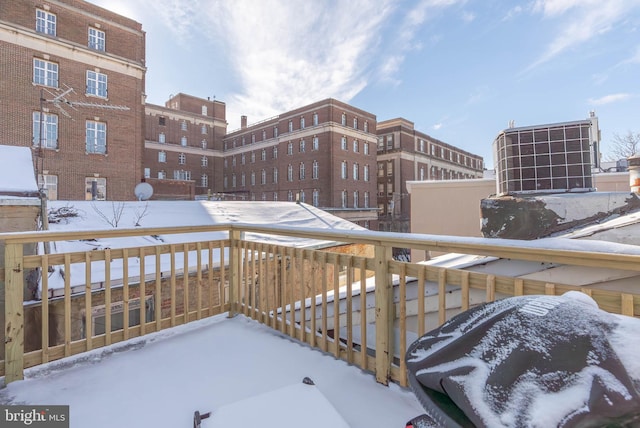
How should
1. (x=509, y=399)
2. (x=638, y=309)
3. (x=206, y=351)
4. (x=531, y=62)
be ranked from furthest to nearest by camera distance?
(x=531, y=62) < (x=206, y=351) < (x=638, y=309) < (x=509, y=399)

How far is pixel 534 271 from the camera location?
219cm

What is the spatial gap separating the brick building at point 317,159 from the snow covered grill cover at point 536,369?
27.4 metres

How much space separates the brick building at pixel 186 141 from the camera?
33.9 m

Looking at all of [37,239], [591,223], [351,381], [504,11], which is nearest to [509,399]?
[351,381]

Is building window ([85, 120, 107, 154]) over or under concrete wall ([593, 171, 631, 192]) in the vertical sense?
over

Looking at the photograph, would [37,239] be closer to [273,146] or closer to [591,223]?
[591,223]

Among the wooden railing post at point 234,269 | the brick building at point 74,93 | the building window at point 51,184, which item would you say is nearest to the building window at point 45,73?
Result: the brick building at point 74,93

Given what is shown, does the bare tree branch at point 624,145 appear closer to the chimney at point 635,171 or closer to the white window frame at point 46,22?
the chimney at point 635,171

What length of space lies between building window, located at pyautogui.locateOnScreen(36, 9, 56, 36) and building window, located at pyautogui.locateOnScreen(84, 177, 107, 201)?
7.49m

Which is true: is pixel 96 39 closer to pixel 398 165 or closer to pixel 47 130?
pixel 47 130

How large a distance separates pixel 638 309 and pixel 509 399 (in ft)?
3.74

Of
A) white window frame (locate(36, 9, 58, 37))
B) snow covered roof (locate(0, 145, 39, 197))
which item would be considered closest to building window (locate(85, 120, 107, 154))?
white window frame (locate(36, 9, 58, 37))

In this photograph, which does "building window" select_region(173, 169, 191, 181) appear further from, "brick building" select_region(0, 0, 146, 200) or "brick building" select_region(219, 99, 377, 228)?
"brick building" select_region(0, 0, 146, 200)

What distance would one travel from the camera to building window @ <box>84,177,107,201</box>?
1653cm
